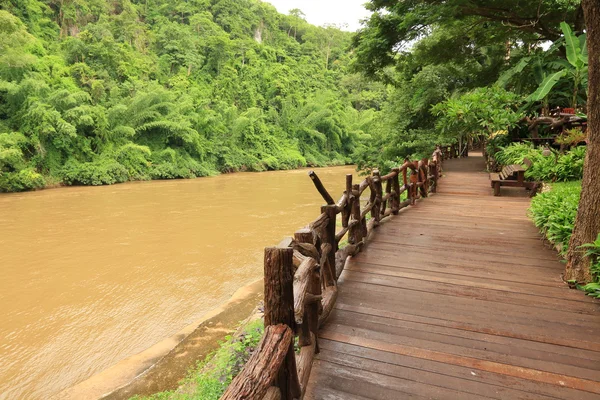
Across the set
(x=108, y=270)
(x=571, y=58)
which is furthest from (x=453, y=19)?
(x=108, y=270)

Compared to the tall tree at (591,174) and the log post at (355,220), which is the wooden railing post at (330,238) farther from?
the tall tree at (591,174)

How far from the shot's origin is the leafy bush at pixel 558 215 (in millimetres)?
3967

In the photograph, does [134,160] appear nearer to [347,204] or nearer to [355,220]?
[355,220]

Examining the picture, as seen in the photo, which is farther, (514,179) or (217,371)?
(514,179)

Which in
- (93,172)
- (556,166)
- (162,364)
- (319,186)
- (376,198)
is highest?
(319,186)

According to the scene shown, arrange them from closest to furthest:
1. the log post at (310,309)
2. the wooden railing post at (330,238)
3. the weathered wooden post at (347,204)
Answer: the log post at (310,309) < the wooden railing post at (330,238) < the weathered wooden post at (347,204)

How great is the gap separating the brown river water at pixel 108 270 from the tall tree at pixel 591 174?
16.1 feet

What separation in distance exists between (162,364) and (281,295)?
2.99 meters

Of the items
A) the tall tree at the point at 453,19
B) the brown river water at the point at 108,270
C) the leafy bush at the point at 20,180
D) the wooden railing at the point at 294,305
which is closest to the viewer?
the wooden railing at the point at 294,305

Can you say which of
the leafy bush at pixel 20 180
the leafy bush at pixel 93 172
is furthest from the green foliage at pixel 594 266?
the leafy bush at pixel 93 172

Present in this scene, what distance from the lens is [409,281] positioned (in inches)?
138

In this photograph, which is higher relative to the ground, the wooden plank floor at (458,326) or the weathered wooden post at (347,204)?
the weathered wooden post at (347,204)

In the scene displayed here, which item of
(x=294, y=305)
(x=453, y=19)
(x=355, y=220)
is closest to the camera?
(x=294, y=305)

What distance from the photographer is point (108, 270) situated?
7617 millimetres
